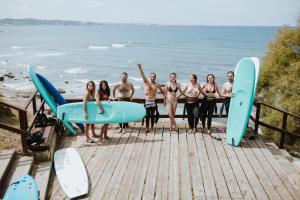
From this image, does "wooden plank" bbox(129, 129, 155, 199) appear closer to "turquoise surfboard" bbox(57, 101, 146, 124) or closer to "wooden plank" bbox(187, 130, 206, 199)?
"turquoise surfboard" bbox(57, 101, 146, 124)

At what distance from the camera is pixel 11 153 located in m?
6.11

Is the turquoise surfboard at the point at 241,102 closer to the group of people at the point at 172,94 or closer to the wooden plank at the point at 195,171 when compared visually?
the group of people at the point at 172,94

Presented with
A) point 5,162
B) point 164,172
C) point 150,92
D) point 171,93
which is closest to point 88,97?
point 150,92

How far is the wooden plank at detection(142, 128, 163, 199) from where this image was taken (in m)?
5.39

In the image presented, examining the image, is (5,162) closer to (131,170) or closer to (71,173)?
(71,173)

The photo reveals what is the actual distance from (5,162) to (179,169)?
11.4 ft

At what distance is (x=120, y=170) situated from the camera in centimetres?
615

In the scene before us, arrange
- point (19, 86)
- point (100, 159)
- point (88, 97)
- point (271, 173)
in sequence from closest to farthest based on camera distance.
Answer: point (271, 173) → point (100, 159) → point (88, 97) → point (19, 86)

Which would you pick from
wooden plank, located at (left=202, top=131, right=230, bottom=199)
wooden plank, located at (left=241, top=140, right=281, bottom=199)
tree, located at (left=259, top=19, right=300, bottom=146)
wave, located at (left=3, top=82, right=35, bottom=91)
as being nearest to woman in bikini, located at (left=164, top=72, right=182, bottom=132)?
wooden plank, located at (left=202, top=131, right=230, bottom=199)

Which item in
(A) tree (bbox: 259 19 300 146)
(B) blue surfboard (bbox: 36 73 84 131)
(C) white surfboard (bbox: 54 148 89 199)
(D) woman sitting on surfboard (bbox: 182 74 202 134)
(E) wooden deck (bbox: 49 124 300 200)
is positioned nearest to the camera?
(C) white surfboard (bbox: 54 148 89 199)

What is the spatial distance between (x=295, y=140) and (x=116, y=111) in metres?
11.6

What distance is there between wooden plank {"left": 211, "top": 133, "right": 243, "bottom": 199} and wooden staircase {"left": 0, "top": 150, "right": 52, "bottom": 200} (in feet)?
11.1

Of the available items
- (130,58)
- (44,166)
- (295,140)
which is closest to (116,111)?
(44,166)

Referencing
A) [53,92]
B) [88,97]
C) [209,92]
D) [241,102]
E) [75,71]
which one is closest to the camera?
[88,97]
